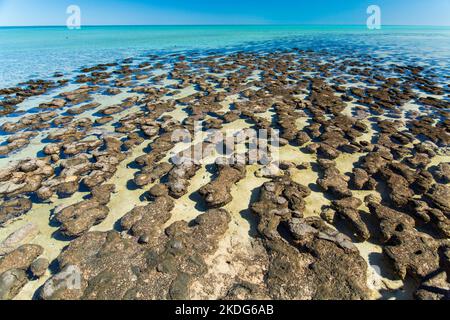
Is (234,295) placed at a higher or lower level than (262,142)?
lower

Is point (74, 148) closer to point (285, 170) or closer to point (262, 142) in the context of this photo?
point (262, 142)

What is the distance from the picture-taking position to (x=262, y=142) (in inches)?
397

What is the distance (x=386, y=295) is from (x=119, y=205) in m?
6.54

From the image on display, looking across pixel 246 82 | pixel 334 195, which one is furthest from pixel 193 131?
pixel 246 82

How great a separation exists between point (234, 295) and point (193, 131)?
25.7 feet

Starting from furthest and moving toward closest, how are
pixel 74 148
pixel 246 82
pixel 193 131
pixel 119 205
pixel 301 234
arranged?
pixel 246 82 < pixel 193 131 < pixel 74 148 < pixel 119 205 < pixel 301 234

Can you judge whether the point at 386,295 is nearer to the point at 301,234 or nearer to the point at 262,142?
the point at 301,234

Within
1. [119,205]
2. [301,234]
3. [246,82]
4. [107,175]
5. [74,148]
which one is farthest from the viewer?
[246,82]

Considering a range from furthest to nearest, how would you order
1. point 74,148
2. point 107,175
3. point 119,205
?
point 74,148 → point 107,175 → point 119,205

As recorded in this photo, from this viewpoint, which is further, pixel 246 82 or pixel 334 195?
pixel 246 82

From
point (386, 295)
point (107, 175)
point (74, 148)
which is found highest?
point (74, 148)

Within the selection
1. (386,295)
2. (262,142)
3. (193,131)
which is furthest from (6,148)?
(386,295)

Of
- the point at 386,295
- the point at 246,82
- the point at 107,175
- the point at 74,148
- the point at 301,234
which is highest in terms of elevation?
the point at 246,82

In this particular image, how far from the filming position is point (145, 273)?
16.5 ft
